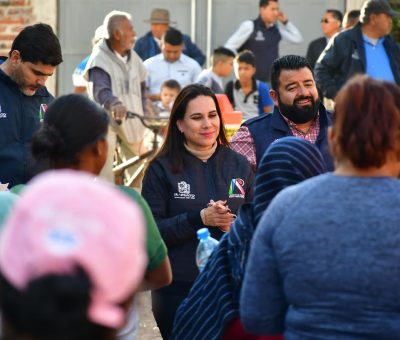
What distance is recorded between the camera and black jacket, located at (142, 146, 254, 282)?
6.18m

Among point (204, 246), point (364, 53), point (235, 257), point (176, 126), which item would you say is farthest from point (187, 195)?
point (364, 53)

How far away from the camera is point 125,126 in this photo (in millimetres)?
13023

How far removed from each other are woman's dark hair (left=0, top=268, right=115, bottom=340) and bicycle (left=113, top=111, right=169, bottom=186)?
998 centimetres

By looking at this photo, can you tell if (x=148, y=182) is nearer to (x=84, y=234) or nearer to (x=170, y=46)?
(x=84, y=234)

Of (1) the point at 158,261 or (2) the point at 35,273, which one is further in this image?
(1) the point at 158,261

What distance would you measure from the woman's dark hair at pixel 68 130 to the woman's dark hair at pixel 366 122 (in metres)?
0.82

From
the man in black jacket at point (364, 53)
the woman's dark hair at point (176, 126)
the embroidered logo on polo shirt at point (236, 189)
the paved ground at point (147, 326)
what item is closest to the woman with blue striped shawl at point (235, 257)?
the embroidered logo on polo shirt at point (236, 189)

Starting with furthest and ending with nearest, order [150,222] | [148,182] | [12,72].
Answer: [12,72], [148,182], [150,222]

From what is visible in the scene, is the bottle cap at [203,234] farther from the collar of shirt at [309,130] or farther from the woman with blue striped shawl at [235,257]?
the collar of shirt at [309,130]

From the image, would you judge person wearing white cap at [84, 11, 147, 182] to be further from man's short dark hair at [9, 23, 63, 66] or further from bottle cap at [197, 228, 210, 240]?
bottle cap at [197, 228, 210, 240]

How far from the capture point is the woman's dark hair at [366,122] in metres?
3.80

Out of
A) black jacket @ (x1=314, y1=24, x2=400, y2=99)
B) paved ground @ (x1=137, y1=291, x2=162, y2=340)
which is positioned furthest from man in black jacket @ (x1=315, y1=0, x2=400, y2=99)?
paved ground @ (x1=137, y1=291, x2=162, y2=340)

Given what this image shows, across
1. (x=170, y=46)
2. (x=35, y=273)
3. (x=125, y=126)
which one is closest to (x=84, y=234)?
(x=35, y=273)

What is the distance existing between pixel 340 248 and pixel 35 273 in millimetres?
1512
